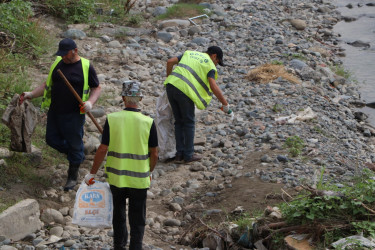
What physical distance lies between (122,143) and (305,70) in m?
7.66

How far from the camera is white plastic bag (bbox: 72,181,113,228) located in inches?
192

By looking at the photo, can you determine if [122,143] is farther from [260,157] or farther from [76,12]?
[76,12]

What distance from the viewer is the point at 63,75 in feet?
18.8

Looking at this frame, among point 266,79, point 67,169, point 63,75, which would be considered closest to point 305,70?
point 266,79

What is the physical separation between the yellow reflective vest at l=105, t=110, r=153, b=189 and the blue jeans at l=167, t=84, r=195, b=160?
2486 millimetres

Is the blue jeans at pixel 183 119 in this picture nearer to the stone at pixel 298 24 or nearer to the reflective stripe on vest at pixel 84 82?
the reflective stripe on vest at pixel 84 82

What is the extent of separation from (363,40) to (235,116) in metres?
8.20

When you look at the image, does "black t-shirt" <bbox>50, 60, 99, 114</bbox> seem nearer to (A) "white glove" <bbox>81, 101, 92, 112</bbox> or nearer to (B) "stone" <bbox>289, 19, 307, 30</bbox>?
(A) "white glove" <bbox>81, 101, 92, 112</bbox>

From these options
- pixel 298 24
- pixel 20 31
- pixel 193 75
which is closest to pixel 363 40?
pixel 298 24

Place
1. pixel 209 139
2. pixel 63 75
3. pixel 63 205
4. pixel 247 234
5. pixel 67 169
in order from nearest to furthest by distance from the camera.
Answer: pixel 247 234 → pixel 63 75 → pixel 63 205 → pixel 67 169 → pixel 209 139

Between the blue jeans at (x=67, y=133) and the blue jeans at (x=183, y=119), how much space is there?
1.44 metres

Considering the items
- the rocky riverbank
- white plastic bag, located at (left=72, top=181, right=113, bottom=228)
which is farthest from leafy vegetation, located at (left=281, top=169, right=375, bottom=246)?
white plastic bag, located at (left=72, top=181, right=113, bottom=228)

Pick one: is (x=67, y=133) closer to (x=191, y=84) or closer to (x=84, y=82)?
(x=84, y=82)

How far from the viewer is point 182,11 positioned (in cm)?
1456
